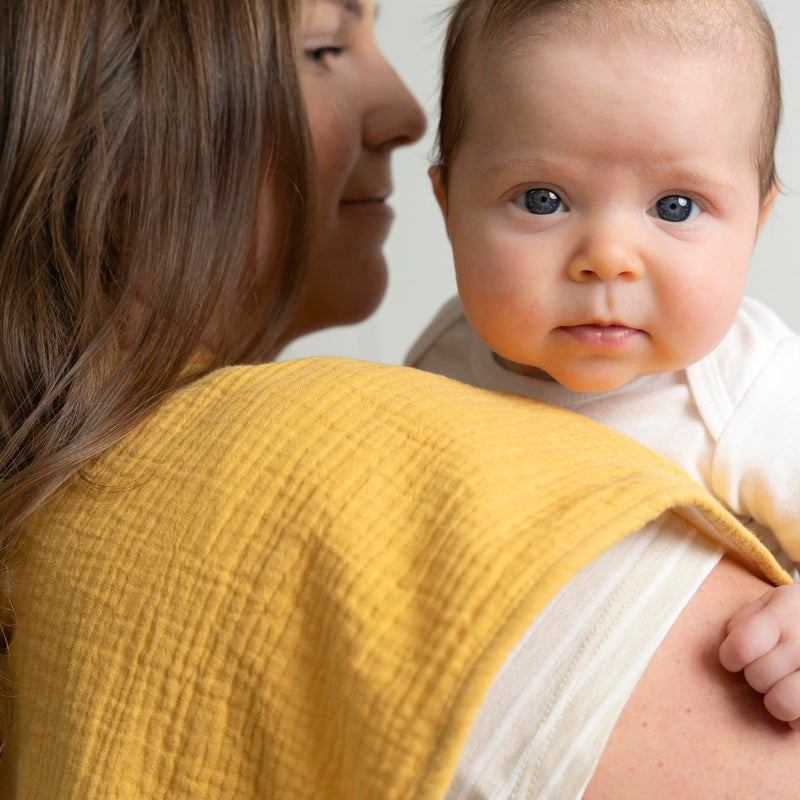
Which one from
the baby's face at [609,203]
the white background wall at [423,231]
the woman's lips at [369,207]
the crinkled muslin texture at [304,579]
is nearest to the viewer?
the crinkled muslin texture at [304,579]

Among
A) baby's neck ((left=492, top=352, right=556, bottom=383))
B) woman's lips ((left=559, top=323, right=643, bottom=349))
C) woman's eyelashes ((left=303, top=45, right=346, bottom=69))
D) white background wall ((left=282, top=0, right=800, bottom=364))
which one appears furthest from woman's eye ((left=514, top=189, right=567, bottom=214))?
white background wall ((left=282, top=0, right=800, bottom=364))

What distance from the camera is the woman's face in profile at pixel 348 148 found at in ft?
3.91

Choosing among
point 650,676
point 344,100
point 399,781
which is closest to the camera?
point 399,781

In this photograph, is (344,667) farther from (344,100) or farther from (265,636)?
(344,100)

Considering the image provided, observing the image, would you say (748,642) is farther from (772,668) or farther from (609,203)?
(609,203)

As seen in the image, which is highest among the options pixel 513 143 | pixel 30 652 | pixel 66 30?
pixel 66 30

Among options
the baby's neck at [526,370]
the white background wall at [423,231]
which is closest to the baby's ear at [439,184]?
the baby's neck at [526,370]

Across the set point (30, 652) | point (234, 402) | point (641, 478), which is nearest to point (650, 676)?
point (641, 478)

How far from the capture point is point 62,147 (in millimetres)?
882

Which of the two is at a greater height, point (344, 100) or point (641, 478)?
point (344, 100)

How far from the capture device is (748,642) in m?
0.67

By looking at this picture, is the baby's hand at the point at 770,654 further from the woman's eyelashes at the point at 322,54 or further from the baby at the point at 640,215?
the woman's eyelashes at the point at 322,54

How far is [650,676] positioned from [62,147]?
696 millimetres

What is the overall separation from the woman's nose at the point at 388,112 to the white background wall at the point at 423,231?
2.65ft
